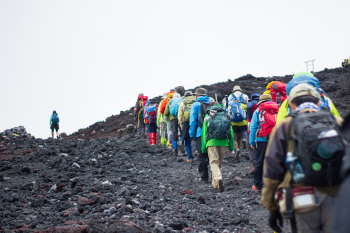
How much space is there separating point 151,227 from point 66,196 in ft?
10.5

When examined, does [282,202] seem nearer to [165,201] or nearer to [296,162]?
[296,162]

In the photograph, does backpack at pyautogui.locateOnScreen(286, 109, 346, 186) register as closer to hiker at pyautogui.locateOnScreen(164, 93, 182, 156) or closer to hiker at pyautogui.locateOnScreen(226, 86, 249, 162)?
hiker at pyautogui.locateOnScreen(226, 86, 249, 162)

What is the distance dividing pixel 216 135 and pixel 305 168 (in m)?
4.60

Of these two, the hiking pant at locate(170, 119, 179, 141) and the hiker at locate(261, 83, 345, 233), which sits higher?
the hiking pant at locate(170, 119, 179, 141)

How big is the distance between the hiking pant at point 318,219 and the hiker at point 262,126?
12.2 ft

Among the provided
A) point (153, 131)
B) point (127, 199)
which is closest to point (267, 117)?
point (127, 199)

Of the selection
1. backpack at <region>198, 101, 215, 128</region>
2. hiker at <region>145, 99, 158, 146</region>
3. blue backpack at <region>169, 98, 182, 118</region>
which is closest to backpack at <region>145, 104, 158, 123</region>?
hiker at <region>145, 99, 158, 146</region>

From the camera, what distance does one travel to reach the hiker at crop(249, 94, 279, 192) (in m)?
6.13

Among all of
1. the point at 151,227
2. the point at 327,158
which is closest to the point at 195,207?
the point at 151,227

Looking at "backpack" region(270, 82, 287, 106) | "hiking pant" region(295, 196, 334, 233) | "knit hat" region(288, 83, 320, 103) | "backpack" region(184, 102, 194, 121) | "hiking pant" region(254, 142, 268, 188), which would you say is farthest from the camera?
"backpack" region(184, 102, 194, 121)

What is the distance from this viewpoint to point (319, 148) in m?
2.33

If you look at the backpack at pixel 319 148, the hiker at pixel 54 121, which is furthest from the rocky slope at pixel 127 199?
the hiker at pixel 54 121

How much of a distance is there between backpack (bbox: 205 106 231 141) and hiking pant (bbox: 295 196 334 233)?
14.6ft

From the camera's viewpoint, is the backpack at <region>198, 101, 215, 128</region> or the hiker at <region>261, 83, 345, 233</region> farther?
the backpack at <region>198, 101, 215, 128</region>
